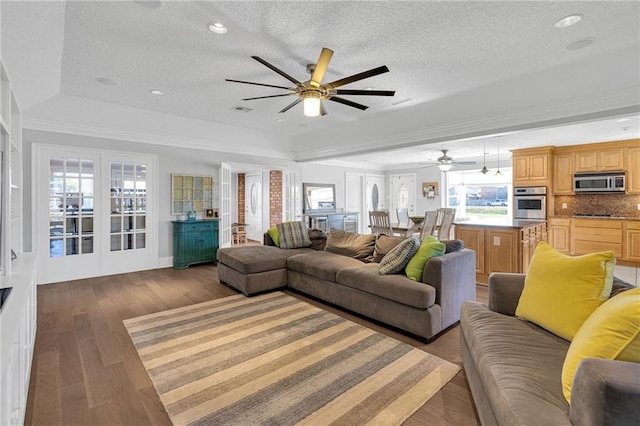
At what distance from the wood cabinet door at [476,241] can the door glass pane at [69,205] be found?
6.05 meters

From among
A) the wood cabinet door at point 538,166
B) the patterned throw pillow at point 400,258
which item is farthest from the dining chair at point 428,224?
the wood cabinet door at point 538,166

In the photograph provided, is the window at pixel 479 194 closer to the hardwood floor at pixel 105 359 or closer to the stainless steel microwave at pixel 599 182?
the stainless steel microwave at pixel 599 182

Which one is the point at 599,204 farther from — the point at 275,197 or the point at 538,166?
the point at 275,197

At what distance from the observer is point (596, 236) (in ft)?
20.1

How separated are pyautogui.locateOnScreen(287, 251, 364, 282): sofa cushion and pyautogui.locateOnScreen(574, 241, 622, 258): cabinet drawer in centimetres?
Answer: 534

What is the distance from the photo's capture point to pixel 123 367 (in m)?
2.39

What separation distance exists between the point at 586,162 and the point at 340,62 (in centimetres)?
627

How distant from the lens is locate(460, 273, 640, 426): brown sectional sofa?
995mm

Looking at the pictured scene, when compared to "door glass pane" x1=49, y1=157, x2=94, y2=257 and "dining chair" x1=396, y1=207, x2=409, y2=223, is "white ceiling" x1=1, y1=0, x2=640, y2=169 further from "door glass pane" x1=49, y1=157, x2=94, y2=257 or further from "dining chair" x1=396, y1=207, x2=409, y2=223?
"dining chair" x1=396, y1=207, x2=409, y2=223

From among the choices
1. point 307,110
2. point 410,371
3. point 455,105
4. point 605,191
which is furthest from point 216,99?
point 605,191

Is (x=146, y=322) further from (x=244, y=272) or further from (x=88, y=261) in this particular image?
(x=88, y=261)

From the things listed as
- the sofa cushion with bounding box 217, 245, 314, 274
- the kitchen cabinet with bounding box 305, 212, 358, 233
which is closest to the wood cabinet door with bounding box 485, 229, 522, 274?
the sofa cushion with bounding box 217, 245, 314, 274

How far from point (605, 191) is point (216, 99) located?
7.46 m

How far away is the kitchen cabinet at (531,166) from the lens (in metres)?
6.67
